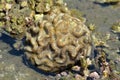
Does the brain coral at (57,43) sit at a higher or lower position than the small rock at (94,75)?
higher

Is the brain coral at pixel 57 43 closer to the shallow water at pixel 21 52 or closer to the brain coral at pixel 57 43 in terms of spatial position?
the brain coral at pixel 57 43

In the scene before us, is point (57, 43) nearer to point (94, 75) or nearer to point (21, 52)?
point (94, 75)

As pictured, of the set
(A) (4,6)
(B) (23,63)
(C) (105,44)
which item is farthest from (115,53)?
(A) (4,6)

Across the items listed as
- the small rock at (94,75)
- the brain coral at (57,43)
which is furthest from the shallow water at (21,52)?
the small rock at (94,75)

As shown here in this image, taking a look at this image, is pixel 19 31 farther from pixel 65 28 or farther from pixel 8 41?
pixel 65 28

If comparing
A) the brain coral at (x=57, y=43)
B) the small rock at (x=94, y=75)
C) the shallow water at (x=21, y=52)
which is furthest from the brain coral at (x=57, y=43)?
the small rock at (x=94, y=75)

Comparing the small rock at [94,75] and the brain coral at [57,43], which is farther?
the small rock at [94,75]

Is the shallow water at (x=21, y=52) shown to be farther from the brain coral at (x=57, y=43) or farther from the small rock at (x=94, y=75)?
the small rock at (x=94, y=75)
